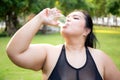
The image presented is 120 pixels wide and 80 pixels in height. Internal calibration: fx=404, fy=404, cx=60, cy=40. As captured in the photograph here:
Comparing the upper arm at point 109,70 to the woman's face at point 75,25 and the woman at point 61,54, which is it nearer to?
the woman at point 61,54

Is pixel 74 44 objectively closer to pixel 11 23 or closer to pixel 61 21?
pixel 61 21

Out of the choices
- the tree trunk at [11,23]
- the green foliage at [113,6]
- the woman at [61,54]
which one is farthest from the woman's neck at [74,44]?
the green foliage at [113,6]

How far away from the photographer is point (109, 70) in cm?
349

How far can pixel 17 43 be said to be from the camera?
10.5ft

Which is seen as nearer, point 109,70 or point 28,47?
point 28,47

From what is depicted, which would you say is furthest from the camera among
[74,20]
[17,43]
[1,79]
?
[1,79]

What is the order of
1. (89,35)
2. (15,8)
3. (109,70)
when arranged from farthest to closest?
1. (15,8)
2. (89,35)
3. (109,70)

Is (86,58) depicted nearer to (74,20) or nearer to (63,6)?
(74,20)

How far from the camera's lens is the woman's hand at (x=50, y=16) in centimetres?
331

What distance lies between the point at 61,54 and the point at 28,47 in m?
0.29

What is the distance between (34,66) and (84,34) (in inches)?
21.4

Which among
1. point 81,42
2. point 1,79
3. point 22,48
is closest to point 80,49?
point 81,42

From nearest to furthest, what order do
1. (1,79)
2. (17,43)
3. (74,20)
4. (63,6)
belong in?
(17,43) < (74,20) < (1,79) < (63,6)

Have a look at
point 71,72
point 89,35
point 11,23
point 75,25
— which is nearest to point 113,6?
point 11,23
